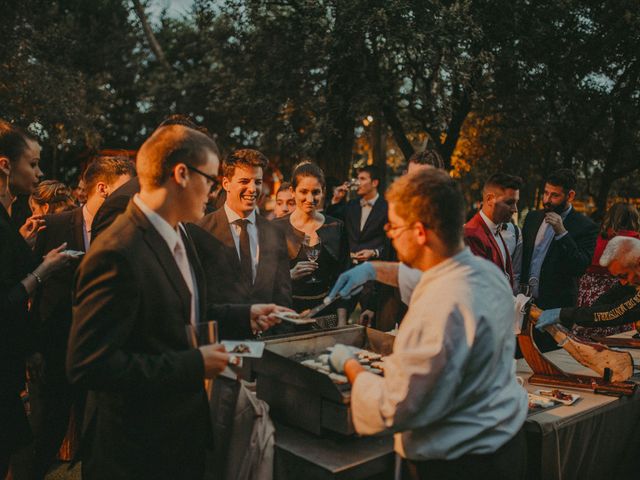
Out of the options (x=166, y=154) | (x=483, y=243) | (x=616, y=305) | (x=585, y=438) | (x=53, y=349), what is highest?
(x=166, y=154)

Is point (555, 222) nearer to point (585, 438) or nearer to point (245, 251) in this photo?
point (585, 438)

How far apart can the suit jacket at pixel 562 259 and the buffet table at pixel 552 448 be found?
169cm

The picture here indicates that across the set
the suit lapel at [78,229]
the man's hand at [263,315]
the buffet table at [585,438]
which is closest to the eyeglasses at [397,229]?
the man's hand at [263,315]

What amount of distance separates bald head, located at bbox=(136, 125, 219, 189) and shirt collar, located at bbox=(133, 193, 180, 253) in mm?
74

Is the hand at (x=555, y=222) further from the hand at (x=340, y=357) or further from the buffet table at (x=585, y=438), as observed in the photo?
the hand at (x=340, y=357)

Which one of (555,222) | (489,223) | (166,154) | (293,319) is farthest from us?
(555,222)

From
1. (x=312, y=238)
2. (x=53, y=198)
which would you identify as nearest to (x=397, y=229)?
(x=312, y=238)

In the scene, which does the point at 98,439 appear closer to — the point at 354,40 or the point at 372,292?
the point at 372,292

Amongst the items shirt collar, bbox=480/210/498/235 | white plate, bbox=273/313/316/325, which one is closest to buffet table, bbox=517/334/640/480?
shirt collar, bbox=480/210/498/235

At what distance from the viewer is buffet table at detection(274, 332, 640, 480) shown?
2.60 m

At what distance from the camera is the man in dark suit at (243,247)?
352cm

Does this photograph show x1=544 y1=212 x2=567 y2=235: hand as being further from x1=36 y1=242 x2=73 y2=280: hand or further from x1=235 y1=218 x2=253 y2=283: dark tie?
x1=36 y1=242 x2=73 y2=280: hand

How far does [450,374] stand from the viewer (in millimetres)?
1856

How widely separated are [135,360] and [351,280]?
4.00ft
